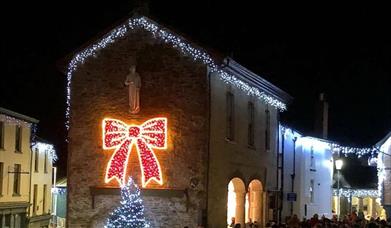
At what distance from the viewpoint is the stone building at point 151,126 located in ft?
89.5

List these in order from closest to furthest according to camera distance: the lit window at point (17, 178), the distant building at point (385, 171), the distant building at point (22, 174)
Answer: the distant building at point (22, 174)
the distant building at point (385, 171)
the lit window at point (17, 178)

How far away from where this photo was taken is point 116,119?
92.4ft

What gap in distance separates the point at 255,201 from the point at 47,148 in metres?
23.1

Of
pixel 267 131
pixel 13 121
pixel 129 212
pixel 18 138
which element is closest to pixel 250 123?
pixel 267 131

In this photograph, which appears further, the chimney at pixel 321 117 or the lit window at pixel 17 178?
the chimney at pixel 321 117

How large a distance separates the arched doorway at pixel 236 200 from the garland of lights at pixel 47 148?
21.3 metres

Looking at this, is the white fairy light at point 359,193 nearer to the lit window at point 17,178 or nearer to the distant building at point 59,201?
the distant building at point 59,201

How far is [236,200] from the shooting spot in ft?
105

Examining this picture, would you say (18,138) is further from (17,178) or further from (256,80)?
(256,80)

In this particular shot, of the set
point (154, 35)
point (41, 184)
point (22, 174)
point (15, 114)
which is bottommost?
point (41, 184)

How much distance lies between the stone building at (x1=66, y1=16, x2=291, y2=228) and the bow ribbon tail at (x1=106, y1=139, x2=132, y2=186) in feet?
0.12

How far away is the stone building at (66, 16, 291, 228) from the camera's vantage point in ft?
89.5

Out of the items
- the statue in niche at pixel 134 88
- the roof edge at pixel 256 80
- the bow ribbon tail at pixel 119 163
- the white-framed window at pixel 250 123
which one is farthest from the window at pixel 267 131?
the bow ribbon tail at pixel 119 163

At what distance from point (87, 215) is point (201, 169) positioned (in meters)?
4.87
